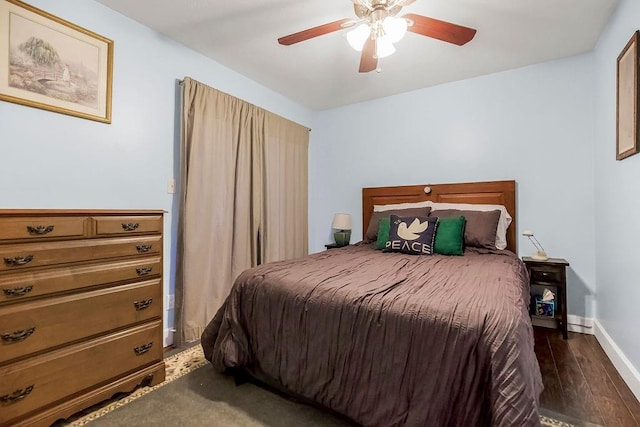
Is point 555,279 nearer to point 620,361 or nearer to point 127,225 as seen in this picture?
point 620,361

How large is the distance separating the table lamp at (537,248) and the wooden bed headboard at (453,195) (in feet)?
0.49

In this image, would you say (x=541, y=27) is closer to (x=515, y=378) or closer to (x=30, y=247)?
(x=515, y=378)

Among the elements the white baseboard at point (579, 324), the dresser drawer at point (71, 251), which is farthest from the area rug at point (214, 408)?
the white baseboard at point (579, 324)

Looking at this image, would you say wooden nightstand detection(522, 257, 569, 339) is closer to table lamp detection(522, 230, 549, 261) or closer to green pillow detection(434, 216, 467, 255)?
table lamp detection(522, 230, 549, 261)

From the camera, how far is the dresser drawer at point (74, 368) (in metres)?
1.31

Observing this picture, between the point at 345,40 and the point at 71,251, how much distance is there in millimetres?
2316

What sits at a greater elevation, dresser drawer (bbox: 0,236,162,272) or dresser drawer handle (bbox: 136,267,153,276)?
dresser drawer (bbox: 0,236,162,272)

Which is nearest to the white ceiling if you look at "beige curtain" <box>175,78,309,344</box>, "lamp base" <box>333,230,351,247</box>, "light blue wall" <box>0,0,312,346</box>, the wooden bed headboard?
"light blue wall" <box>0,0,312,346</box>

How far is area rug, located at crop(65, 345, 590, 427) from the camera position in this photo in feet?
4.94

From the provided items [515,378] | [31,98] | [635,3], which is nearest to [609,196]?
[635,3]

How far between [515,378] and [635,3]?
7.35ft

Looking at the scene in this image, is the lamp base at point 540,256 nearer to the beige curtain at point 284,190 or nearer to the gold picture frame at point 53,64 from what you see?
the beige curtain at point 284,190

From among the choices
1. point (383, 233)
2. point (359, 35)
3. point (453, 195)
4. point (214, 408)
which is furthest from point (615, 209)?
point (214, 408)

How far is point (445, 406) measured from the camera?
1146mm
